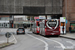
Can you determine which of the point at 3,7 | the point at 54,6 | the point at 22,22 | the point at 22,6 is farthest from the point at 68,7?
the point at 22,22

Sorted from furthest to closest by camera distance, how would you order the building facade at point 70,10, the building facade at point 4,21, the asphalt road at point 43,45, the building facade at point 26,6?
the building facade at point 4,21
the building facade at point 70,10
the building facade at point 26,6
the asphalt road at point 43,45

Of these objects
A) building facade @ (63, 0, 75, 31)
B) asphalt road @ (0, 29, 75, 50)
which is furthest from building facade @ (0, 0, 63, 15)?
asphalt road @ (0, 29, 75, 50)

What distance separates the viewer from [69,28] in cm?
3588

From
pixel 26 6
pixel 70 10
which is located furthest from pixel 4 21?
pixel 70 10

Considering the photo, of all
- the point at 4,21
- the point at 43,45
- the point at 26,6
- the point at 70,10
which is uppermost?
the point at 26,6

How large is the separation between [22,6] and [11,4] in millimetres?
2079

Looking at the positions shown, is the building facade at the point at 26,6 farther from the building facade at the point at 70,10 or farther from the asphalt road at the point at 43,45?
the asphalt road at the point at 43,45

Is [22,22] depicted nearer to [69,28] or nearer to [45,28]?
[69,28]

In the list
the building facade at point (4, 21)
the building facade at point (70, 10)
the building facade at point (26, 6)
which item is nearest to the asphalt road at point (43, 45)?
the building facade at point (26, 6)

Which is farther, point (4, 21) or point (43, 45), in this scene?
point (4, 21)

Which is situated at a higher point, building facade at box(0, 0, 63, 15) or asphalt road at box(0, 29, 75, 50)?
building facade at box(0, 0, 63, 15)

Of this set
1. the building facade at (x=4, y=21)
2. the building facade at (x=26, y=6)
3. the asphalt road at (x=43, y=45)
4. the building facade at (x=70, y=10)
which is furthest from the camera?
the building facade at (x=4, y=21)

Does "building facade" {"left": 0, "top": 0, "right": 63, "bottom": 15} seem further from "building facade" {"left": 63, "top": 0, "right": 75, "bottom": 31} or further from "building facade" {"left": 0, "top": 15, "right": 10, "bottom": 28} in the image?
"building facade" {"left": 0, "top": 15, "right": 10, "bottom": 28}

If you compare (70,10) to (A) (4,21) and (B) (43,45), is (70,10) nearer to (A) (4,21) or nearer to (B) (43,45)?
(B) (43,45)
